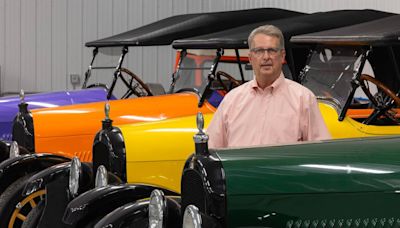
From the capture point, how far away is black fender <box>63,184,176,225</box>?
398 cm

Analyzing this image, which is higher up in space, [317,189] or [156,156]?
[317,189]

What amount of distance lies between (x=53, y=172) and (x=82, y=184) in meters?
0.25

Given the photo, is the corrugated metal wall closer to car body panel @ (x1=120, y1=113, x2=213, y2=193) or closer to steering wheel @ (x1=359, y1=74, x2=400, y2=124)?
steering wheel @ (x1=359, y1=74, x2=400, y2=124)

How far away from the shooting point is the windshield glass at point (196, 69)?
6438 mm

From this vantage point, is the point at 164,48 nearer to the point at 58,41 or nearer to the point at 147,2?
the point at 147,2

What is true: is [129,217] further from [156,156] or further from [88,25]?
[88,25]

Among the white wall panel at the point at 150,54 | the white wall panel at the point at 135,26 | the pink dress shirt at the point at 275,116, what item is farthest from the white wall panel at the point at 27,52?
the pink dress shirt at the point at 275,116

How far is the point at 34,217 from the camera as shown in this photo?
461cm

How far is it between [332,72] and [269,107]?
1588 mm

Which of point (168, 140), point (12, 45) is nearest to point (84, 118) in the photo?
point (168, 140)

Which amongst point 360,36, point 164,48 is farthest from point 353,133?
point 164,48

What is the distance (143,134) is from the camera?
5.02 meters

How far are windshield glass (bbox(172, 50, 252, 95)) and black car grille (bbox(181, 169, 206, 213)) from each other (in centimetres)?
312

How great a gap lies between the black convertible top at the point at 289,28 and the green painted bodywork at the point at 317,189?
3.25m
